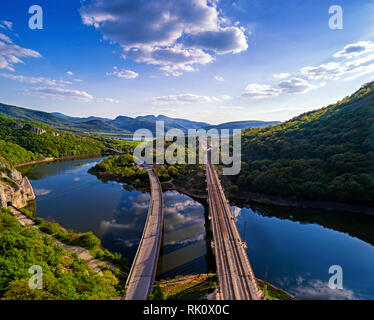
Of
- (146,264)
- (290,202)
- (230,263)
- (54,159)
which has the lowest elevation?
(146,264)

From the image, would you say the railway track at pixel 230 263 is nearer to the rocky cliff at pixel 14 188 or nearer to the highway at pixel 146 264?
the highway at pixel 146 264

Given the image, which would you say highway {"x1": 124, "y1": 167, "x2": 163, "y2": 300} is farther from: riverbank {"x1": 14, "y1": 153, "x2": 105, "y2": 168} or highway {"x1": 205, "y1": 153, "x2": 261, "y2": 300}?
riverbank {"x1": 14, "y1": 153, "x2": 105, "y2": 168}

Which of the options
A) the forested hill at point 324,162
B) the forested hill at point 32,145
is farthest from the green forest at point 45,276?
the forested hill at point 32,145

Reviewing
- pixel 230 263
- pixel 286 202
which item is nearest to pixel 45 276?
pixel 230 263

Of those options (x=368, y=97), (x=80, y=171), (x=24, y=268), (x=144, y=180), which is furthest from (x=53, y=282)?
(x=368, y=97)

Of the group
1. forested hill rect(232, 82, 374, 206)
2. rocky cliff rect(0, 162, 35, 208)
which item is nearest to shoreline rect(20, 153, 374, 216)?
forested hill rect(232, 82, 374, 206)

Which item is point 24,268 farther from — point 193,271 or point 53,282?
point 193,271

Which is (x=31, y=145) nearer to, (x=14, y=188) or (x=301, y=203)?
(x=14, y=188)
